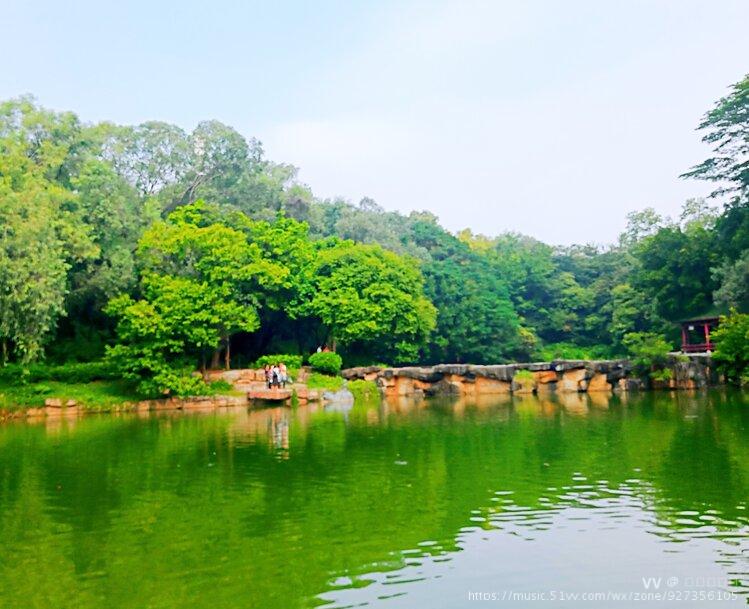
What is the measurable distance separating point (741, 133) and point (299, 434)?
26473mm

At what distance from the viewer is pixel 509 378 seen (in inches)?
1352

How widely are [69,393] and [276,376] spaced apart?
25.3 ft

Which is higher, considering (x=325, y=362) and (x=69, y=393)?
(x=325, y=362)

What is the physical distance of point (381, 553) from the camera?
7531 millimetres

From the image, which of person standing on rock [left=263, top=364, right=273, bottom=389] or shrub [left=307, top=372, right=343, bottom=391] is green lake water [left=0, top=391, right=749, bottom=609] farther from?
shrub [left=307, top=372, right=343, bottom=391]

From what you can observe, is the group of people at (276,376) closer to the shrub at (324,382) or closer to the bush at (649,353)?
the shrub at (324,382)

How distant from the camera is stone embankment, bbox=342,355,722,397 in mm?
33469

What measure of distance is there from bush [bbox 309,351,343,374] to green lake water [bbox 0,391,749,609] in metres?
15.5

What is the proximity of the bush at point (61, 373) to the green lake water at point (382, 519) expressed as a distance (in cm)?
1165

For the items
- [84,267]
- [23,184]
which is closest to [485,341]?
[84,267]

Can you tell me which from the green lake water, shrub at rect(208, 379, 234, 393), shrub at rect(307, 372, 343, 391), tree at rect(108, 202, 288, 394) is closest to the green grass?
tree at rect(108, 202, 288, 394)

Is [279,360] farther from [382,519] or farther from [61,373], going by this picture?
[382,519]

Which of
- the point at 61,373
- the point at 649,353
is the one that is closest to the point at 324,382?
the point at 61,373

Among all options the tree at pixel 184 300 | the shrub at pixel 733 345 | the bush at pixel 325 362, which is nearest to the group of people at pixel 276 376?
the tree at pixel 184 300
